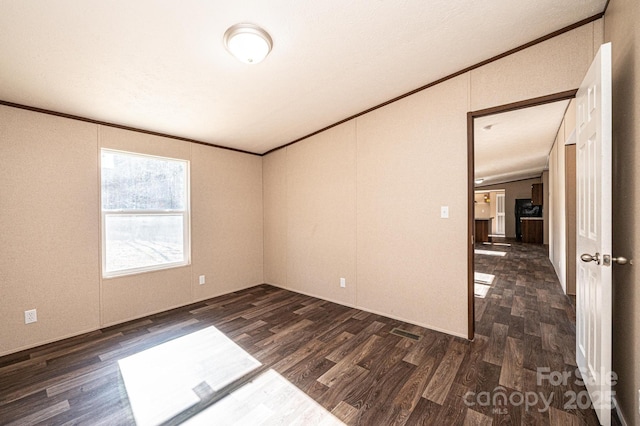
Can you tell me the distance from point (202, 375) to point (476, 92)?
3.48 metres

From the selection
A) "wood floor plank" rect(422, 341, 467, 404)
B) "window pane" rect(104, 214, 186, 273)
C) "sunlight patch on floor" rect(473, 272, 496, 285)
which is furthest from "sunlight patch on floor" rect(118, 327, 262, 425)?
"sunlight patch on floor" rect(473, 272, 496, 285)

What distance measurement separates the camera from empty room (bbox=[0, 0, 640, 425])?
162 centimetres

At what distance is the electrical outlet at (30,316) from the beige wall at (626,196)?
4.52 meters

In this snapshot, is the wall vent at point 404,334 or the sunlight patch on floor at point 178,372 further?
the wall vent at point 404,334

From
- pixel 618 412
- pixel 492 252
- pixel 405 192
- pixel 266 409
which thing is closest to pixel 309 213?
pixel 405 192

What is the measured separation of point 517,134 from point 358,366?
455 cm

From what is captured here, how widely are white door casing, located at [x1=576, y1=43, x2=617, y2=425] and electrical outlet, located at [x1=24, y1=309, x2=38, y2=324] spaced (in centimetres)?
449

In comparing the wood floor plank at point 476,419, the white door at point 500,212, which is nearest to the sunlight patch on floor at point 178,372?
the wood floor plank at point 476,419

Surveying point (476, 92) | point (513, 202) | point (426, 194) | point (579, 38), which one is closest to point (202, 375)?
point (426, 194)

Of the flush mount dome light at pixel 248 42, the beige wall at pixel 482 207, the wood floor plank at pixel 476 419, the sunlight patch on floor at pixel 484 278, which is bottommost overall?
the wood floor plank at pixel 476 419

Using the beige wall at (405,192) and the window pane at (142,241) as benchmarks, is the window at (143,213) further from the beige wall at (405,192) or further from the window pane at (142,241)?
the beige wall at (405,192)

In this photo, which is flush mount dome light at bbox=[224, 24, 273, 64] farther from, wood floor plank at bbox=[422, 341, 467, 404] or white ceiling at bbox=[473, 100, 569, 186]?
wood floor plank at bbox=[422, 341, 467, 404]

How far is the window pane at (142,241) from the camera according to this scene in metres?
3.05

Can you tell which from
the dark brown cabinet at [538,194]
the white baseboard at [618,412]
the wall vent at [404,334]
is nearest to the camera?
the white baseboard at [618,412]
